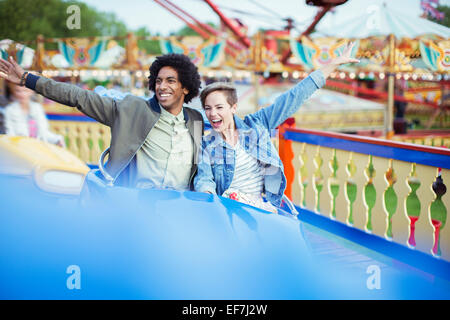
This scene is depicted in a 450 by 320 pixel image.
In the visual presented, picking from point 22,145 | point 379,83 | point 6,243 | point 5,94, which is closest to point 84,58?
point 5,94

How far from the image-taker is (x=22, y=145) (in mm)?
2383

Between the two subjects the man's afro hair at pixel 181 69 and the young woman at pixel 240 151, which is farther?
the man's afro hair at pixel 181 69

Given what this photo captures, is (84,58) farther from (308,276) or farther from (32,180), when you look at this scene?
(308,276)

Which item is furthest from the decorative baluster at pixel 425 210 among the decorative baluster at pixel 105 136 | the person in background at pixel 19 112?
the decorative baluster at pixel 105 136

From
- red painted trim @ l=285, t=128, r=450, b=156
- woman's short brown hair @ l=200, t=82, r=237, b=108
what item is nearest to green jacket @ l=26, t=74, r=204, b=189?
woman's short brown hair @ l=200, t=82, r=237, b=108

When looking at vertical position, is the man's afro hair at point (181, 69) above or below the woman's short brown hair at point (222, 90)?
above

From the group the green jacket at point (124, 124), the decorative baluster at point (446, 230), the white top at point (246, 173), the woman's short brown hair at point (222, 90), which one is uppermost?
the woman's short brown hair at point (222, 90)

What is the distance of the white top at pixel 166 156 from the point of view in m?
2.14

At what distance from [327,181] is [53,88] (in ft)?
8.79

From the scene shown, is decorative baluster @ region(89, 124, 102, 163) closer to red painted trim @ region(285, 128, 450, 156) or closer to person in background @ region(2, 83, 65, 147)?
person in background @ region(2, 83, 65, 147)

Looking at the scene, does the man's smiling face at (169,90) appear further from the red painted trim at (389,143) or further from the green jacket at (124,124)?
the red painted trim at (389,143)

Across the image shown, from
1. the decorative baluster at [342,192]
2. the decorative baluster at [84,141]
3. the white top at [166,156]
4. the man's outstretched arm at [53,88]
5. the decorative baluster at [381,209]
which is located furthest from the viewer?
the decorative baluster at [84,141]
